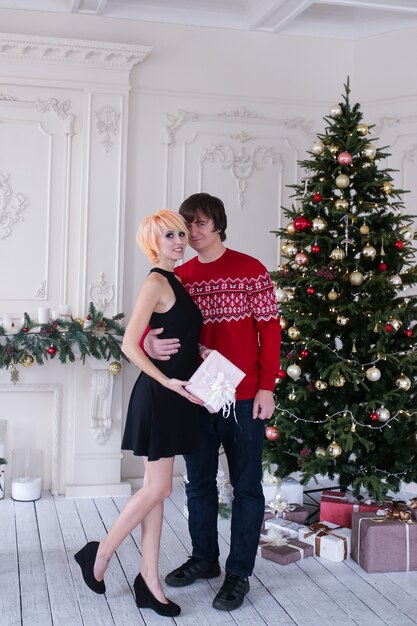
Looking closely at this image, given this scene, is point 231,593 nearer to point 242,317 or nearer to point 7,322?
point 242,317

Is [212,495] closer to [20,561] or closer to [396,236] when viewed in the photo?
[20,561]

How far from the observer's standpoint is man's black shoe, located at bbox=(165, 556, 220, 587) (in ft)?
11.0

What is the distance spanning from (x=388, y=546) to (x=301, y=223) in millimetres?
1731

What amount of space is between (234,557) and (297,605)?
324 mm

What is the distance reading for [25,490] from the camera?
469 centimetres

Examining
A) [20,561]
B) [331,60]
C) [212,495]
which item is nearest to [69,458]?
[20,561]

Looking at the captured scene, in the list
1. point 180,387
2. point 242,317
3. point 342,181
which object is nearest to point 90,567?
point 180,387

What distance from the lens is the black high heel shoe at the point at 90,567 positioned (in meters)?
3.10

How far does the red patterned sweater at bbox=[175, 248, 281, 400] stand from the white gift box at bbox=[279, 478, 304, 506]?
1431mm

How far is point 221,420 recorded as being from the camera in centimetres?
322

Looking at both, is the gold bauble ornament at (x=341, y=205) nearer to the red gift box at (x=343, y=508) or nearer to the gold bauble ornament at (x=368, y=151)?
the gold bauble ornament at (x=368, y=151)

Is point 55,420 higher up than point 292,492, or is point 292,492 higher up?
point 55,420

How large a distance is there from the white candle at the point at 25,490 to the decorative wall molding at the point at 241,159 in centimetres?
226

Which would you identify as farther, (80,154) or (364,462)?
(80,154)
